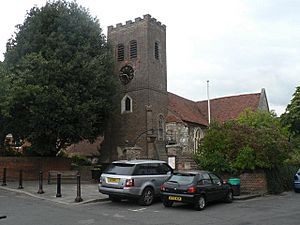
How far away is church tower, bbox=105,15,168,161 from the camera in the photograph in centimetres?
3366

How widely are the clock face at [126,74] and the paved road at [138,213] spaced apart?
20.6 meters

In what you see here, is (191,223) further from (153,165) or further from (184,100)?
(184,100)

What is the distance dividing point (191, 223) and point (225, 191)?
4.99 m

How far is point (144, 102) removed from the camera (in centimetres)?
3400

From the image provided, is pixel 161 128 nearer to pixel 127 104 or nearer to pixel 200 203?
pixel 127 104

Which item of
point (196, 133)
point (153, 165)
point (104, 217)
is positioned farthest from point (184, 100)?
point (104, 217)

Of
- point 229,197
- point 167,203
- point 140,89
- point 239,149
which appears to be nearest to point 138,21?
point 140,89

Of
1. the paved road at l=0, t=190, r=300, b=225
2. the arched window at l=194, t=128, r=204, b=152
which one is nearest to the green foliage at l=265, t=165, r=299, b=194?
the paved road at l=0, t=190, r=300, b=225

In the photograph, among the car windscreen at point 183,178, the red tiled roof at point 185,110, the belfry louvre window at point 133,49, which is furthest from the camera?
the red tiled roof at point 185,110

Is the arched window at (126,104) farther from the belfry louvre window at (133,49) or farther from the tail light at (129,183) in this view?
the tail light at (129,183)

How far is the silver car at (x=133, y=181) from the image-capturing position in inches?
563

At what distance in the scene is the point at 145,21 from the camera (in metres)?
35.0

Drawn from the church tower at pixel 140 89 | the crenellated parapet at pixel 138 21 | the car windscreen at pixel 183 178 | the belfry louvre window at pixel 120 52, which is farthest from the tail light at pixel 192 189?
the belfry louvre window at pixel 120 52

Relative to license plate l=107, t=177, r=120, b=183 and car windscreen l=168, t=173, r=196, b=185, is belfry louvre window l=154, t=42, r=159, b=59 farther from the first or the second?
car windscreen l=168, t=173, r=196, b=185
